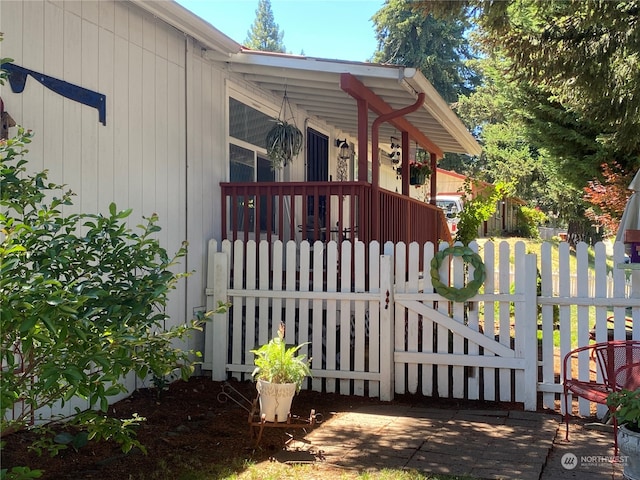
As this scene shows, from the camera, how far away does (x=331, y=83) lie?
7379 mm

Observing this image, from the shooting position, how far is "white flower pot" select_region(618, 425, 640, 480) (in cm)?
349

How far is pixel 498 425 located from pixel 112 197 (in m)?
3.87

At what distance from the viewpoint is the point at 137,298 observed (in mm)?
2994

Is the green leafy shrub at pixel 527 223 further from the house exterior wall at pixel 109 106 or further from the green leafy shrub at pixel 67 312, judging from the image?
the green leafy shrub at pixel 67 312

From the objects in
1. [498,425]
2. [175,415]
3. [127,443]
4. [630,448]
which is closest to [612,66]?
[498,425]

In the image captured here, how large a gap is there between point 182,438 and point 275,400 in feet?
2.56

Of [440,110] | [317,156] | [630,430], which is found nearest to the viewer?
[630,430]

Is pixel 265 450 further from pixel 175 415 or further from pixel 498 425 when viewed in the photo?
pixel 498 425

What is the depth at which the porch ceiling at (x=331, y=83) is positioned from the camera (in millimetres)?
6789

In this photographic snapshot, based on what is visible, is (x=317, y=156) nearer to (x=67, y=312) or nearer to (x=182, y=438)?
(x=182, y=438)

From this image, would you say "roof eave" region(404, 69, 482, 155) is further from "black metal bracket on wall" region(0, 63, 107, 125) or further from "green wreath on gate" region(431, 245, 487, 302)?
"black metal bracket on wall" region(0, 63, 107, 125)

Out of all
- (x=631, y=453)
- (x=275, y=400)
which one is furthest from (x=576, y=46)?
(x=275, y=400)

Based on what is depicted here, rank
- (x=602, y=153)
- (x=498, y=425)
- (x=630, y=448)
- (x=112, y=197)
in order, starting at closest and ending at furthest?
(x=630, y=448), (x=498, y=425), (x=112, y=197), (x=602, y=153)

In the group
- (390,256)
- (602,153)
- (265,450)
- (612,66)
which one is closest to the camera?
(265,450)
